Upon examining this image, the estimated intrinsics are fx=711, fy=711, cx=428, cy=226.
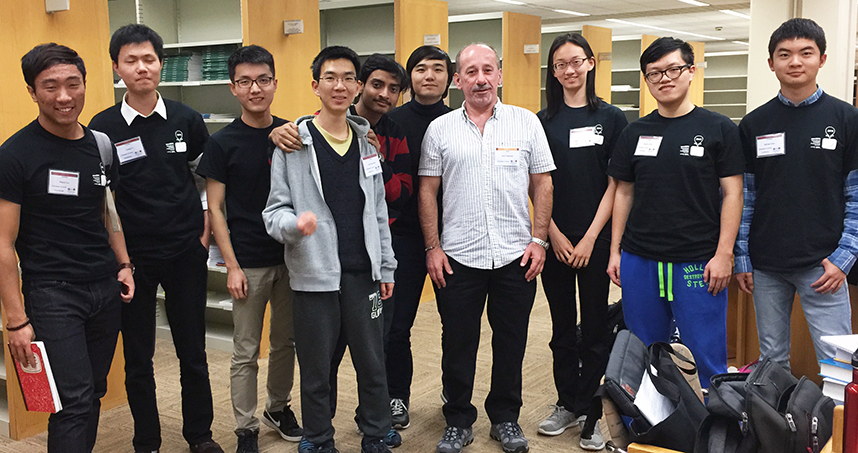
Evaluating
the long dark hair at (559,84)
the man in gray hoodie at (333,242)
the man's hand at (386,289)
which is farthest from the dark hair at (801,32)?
the man's hand at (386,289)

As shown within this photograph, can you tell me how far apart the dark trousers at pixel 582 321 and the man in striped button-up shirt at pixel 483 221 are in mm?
195

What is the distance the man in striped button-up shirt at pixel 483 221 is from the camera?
2801 millimetres

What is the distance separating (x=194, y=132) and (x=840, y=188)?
96.9 inches

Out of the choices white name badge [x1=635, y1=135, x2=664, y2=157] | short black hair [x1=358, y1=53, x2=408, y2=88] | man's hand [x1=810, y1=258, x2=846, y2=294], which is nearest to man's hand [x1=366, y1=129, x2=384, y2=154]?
short black hair [x1=358, y1=53, x2=408, y2=88]

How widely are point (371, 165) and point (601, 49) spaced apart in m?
6.43

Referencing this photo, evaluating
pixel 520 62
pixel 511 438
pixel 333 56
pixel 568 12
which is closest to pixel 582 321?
pixel 511 438

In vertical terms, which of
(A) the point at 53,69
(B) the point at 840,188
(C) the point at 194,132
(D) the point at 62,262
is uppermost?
(A) the point at 53,69

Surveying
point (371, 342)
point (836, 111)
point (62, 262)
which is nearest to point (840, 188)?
point (836, 111)

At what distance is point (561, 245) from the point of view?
2.95 meters

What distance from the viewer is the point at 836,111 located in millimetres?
2592

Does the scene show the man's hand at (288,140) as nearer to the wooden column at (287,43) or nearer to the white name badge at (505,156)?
the white name badge at (505,156)

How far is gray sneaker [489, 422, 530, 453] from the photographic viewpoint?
2951 mm

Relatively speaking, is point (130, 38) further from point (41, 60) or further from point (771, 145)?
point (771, 145)

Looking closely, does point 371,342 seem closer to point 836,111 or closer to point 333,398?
point 333,398
